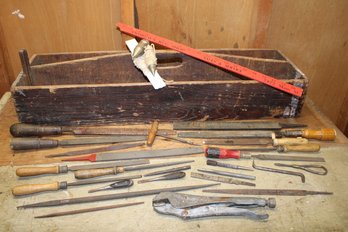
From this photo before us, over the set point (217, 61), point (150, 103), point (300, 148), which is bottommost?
point (300, 148)

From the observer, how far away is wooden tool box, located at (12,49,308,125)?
56.0 inches

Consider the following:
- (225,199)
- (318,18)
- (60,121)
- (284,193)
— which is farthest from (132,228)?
(318,18)

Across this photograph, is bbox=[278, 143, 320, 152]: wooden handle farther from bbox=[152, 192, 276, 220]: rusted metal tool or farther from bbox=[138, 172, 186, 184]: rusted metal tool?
bbox=[138, 172, 186, 184]: rusted metal tool

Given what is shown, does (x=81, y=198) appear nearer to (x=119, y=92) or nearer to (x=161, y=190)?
(x=161, y=190)

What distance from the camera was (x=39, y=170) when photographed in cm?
124

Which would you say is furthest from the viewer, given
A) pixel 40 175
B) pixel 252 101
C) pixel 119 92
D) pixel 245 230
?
pixel 252 101

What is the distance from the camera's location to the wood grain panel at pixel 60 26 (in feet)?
5.78

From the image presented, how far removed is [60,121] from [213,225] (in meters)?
0.90

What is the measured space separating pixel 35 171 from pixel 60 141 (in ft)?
0.71


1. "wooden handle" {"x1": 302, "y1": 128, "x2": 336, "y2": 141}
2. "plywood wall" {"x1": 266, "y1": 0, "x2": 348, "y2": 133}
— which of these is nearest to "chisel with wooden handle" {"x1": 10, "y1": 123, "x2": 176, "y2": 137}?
"wooden handle" {"x1": 302, "y1": 128, "x2": 336, "y2": 141}

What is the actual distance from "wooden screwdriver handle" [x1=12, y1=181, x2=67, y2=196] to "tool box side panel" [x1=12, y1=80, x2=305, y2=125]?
41 centimetres

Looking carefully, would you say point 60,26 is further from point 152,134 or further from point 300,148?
point 300,148

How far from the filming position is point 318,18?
194 cm

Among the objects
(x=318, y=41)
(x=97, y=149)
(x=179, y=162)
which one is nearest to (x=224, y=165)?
(x=179, y=162)
